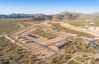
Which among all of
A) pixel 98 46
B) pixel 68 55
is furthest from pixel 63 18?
pixel 68 55

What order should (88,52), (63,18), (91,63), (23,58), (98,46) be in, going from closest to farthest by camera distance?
(91,63)
(23,58)
(88,52)
(98,46)
(63,18)

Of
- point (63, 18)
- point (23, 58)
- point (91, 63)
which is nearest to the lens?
point (91, 63)

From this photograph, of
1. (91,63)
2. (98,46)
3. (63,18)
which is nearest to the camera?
(91,63)

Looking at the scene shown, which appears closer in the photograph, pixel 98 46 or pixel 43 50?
pixel 43 50

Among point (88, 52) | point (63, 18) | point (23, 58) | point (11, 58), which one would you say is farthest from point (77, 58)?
point (63, 18)

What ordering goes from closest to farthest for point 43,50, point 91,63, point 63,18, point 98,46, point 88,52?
point 91,63
point 88,52
point 43,50
point 98,46
point 63,18

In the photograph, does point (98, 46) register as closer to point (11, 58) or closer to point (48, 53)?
point (48, 53)

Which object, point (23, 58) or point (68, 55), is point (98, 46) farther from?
point (23, 58)

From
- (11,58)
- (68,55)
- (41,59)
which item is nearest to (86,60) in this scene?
(68,55)

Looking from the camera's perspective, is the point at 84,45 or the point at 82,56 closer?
the point at 82,56
